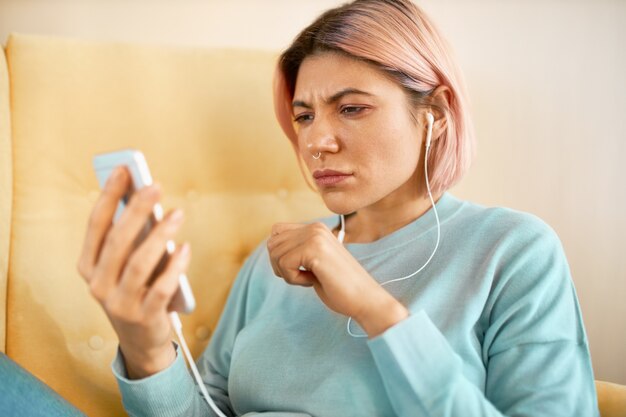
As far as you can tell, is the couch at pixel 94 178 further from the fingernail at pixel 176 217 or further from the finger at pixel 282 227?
the fingernail at pixel 176 217

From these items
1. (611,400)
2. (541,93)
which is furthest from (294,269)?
(541,93)

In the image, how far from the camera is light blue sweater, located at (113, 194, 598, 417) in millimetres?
754

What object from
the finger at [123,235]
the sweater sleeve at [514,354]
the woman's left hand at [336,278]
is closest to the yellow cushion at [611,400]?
the sweater sleeve at [514,354]

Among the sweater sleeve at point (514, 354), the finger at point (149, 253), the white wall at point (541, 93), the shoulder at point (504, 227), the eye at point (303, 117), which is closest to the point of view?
the finger at point (149, 253)

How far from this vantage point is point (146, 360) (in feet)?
2.67

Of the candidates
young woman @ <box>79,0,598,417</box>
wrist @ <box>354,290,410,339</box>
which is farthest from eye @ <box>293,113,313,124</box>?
wrist @ <box>354,290,410,339</box>

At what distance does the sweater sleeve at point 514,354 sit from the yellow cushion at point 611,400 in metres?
0.11

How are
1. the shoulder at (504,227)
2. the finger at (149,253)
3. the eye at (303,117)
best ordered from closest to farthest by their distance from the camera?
1. the finger at (149,253)
2. the shoulder at (504,227)
3. the eye at (303,117)

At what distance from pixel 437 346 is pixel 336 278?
0.15 metres

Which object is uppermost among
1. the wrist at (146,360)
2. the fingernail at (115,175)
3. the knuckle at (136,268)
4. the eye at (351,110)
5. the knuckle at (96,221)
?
the eye at (351,110)

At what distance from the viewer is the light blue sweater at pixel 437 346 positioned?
754 millimetres

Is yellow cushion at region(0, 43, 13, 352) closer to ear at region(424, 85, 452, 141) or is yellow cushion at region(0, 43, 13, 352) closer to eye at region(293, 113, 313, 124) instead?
eye at region(293, 113, 313, 124)

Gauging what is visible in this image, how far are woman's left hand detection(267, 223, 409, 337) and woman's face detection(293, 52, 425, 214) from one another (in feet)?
0.39

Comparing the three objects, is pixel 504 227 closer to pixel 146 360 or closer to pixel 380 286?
pixel 380 286
